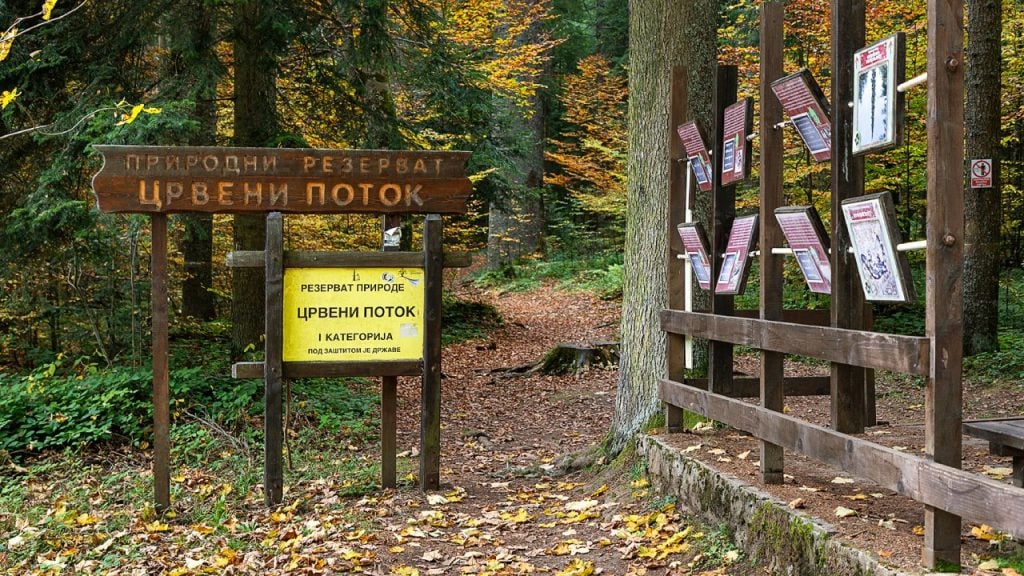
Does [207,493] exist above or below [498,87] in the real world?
below

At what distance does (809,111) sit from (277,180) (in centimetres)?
395

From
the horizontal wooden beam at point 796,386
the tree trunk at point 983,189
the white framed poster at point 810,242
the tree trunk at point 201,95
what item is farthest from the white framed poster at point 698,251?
the tree trunk at point 983,189

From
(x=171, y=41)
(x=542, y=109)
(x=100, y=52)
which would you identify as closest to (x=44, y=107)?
(x=100, y=52)

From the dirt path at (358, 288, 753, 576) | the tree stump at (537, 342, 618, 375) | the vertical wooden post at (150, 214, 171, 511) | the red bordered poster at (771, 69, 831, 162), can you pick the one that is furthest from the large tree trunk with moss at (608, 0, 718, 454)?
the tree stump at (537, 342, 618, 375)

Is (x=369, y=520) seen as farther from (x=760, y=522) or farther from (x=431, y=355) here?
(x=760, y=522)

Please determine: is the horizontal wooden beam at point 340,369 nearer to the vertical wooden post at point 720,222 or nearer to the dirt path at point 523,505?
the dirt path at point 523,505

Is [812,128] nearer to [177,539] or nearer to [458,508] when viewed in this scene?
[458,508]

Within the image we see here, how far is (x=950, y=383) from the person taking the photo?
3.42 m

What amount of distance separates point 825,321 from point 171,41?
26.5 feet

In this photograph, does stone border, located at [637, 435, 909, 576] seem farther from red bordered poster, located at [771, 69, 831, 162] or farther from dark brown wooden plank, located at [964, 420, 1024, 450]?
red bordered poster, located at [771, 69, 831, 162]

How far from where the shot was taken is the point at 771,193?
5035 millimetres

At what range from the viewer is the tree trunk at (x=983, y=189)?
10594 millimetres

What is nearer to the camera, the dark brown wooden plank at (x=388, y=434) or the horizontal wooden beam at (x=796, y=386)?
the horizontal wooden beam at (x=796, y=386)

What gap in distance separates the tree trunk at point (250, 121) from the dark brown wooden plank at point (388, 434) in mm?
4449
